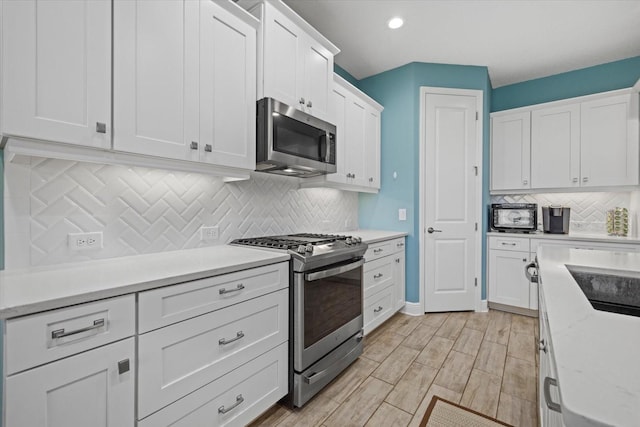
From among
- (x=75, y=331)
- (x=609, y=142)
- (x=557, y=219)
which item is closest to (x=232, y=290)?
(x=75, y=331)

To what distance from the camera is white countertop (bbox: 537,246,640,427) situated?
14.5 inches

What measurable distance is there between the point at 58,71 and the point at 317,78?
172 centimetres

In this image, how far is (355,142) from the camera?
308 centimetres

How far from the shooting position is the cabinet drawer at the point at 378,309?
2.61 metres

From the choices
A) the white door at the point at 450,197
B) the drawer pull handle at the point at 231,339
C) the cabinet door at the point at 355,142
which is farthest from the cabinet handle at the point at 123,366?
the white door at the point at 450,197

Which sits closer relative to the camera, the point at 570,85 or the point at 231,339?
the point at 231,339

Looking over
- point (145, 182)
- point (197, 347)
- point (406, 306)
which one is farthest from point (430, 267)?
point (145, 182)

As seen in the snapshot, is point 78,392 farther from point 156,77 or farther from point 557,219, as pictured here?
point 557,219

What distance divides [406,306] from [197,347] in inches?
104

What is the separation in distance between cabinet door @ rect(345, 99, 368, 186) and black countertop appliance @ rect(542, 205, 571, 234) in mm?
2132

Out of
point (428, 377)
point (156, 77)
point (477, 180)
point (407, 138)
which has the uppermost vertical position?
point (407, 138)

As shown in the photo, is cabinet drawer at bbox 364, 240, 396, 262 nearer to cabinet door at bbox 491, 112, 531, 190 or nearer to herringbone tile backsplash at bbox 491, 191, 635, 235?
cabinet door at bbox 491, 112, 531, 190

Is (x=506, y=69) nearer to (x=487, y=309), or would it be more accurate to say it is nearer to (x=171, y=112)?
(x=487, y=309)

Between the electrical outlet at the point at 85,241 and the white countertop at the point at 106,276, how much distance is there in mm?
82
